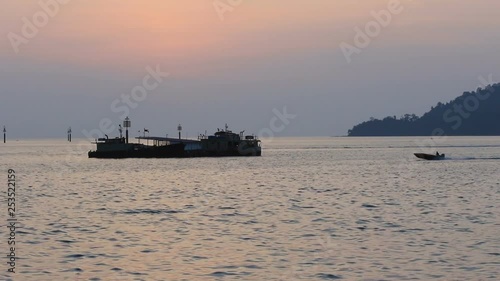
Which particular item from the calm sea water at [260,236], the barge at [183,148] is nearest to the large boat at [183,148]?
the barge at [183,148]

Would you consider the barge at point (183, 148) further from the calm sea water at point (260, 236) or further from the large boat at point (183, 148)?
the calm sea water at point (260, 236)

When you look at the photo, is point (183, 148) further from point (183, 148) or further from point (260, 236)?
point (260, 236)

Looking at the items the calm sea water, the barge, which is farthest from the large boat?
the calm sea water

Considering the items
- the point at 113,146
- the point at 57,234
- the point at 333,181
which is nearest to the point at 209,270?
the point at 57,234

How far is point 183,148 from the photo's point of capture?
590ft

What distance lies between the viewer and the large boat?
6993 inches

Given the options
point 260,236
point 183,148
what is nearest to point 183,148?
point 183,148

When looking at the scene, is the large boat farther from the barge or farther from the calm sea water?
the calm sea water

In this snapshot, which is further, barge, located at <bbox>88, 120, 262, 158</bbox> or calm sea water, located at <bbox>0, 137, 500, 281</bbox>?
barge, located at <bbox>88, 120, 262, 158</bbox>

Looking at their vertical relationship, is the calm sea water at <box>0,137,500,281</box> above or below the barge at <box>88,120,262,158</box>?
below

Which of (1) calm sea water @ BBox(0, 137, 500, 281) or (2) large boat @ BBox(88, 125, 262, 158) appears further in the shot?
(2) large boat @ BBox(88, 125, 262, 158)

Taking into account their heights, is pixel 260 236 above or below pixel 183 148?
below

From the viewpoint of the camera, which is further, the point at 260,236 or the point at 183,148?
the point at 183,148

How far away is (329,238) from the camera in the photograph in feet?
127
